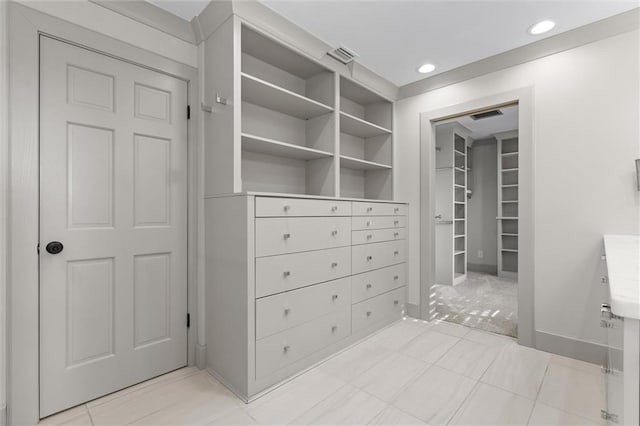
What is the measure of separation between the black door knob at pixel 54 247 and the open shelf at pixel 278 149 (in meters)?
1.21

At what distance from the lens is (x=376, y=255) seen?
2.77 metres

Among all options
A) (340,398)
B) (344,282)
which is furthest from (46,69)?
(340,398)

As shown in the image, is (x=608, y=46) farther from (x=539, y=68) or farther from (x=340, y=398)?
(x=340, y=398)

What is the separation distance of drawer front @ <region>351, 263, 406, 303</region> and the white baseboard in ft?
3.92

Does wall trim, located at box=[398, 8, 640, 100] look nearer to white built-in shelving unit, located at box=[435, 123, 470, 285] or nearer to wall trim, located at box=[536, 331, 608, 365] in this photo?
white built-in shelving unit, located at box=[435, 123, 470, 285]

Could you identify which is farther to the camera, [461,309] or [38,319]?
[461,309]

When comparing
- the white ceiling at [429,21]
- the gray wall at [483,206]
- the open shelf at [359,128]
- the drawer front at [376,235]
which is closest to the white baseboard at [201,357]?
the drawer front at [376,235]

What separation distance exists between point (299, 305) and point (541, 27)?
8.86 feet

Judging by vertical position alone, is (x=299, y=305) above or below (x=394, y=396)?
above

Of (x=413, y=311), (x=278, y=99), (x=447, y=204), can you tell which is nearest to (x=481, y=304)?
(x=413, y=311)

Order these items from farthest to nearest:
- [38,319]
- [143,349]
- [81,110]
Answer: [143,349], [81,110], [38,319]

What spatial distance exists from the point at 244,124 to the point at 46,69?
1.14 metres

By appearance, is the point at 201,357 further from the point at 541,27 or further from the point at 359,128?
the point at 541,27

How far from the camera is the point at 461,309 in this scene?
3.36 meters
